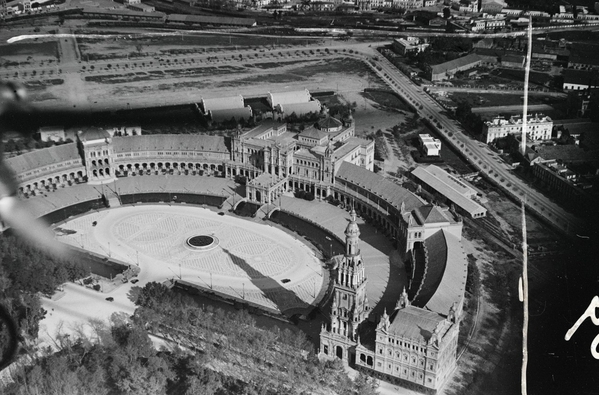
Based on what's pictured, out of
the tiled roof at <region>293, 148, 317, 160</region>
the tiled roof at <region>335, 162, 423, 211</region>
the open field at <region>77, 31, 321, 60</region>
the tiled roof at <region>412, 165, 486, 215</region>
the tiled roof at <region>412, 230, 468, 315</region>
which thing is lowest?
the tiled roof at <region>412, 165, 486, 215</region>

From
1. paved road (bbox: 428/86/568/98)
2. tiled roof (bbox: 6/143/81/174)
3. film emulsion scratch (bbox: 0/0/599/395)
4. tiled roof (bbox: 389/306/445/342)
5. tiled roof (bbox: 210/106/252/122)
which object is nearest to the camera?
tiled roof (bbox: 389/306/445/342)

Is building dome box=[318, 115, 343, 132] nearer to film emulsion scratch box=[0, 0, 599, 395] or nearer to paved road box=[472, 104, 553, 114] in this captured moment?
film emulsion scratch box=[0, 0, 599, 395]

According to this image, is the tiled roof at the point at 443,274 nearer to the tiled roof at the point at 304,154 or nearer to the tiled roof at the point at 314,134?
the tiled roof at the point at 304,154

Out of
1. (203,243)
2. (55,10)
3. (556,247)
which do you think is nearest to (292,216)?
(203,243)

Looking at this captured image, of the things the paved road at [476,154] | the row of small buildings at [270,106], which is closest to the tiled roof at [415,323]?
the paved road at [476,154]

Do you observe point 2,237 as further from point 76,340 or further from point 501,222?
point 501,222

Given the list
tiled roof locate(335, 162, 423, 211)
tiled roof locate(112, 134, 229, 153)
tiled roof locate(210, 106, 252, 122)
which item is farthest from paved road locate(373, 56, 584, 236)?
tiled roof locate(112, 134, 229, 153)
